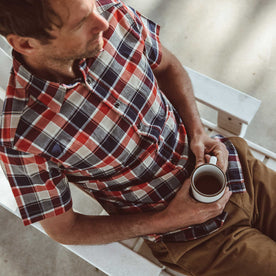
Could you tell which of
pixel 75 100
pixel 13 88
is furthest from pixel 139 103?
pixel 13 88

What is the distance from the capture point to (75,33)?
2.69 ft

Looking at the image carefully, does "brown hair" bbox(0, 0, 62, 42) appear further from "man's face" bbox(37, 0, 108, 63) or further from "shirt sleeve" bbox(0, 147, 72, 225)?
"shirt sleeve" bbox(0, 147, 72, 225)

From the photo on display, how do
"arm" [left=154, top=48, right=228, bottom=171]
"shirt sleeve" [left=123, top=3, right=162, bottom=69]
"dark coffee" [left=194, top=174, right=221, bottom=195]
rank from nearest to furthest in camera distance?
1. "dark coffee" [left=194, top=174, right=221, bottom=195]
2. "shirt sleeve" [left=123, top=3, right=162, bottom=69]
3. "arm" [left=154, top=48, right=228, bottom=171]

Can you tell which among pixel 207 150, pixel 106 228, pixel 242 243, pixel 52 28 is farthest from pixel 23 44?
pixel 242 243

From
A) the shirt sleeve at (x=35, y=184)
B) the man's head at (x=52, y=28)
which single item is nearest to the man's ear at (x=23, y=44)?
the man's head at (x=52, y=28)

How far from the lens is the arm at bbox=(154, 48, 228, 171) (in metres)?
1.18

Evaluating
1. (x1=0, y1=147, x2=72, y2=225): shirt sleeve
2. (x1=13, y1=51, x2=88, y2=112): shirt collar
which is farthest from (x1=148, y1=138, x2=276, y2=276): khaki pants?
(x1=13, y1=51, x2=88, y2=112): shirt collar

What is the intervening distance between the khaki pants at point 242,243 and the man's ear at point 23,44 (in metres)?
0.67

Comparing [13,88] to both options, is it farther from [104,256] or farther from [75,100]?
[104,256]

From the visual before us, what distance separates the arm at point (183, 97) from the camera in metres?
1.18

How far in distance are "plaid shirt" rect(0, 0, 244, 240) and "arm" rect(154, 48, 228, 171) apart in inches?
2.3

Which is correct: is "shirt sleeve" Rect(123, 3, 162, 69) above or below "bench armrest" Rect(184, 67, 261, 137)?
above

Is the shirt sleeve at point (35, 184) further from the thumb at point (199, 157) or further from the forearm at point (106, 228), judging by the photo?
the thumb at point (199, 157)

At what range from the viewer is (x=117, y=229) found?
1063 millimetres
